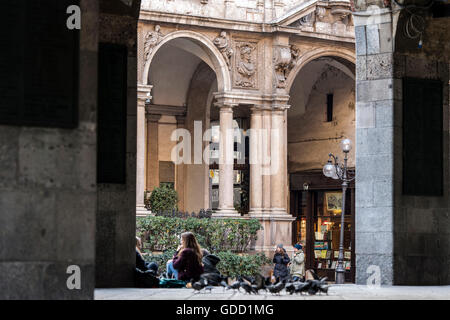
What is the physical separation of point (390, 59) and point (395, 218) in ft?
7.33

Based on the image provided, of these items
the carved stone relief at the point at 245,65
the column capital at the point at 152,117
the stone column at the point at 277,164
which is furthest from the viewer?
the column capital at the point at 152,117

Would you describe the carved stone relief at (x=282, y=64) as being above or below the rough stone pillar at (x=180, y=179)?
above

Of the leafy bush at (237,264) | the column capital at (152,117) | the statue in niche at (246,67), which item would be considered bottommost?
the leafy bush at (237,264)

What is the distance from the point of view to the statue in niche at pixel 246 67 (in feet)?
93.2

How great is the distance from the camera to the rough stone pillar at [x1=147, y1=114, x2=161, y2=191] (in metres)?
31.5

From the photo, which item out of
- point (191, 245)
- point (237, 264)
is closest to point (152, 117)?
point (237, 264)

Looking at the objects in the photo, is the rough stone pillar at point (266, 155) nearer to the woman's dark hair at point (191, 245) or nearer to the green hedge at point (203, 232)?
the green hedge at point (203, 232)

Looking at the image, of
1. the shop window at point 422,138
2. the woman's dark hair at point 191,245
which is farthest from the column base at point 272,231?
the shop window at point 422,138

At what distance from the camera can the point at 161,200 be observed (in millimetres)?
28984

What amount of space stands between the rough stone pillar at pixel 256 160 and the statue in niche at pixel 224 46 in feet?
5.86

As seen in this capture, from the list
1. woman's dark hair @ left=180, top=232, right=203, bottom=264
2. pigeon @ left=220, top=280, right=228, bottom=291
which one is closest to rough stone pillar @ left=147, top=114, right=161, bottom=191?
woman's dark hair @ left=180, top=232, right=203, bottom=264

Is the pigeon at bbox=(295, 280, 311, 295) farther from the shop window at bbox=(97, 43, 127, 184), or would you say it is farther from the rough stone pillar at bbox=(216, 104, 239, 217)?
the rough stone pillar at bbox=(216, 104, 239, 217)

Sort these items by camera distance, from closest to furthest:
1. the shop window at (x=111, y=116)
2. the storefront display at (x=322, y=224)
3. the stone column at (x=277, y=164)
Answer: the shop window at (x=111, y=116), the stone column at (x=277, y=164), the storefront display at (x=322, y=224)
